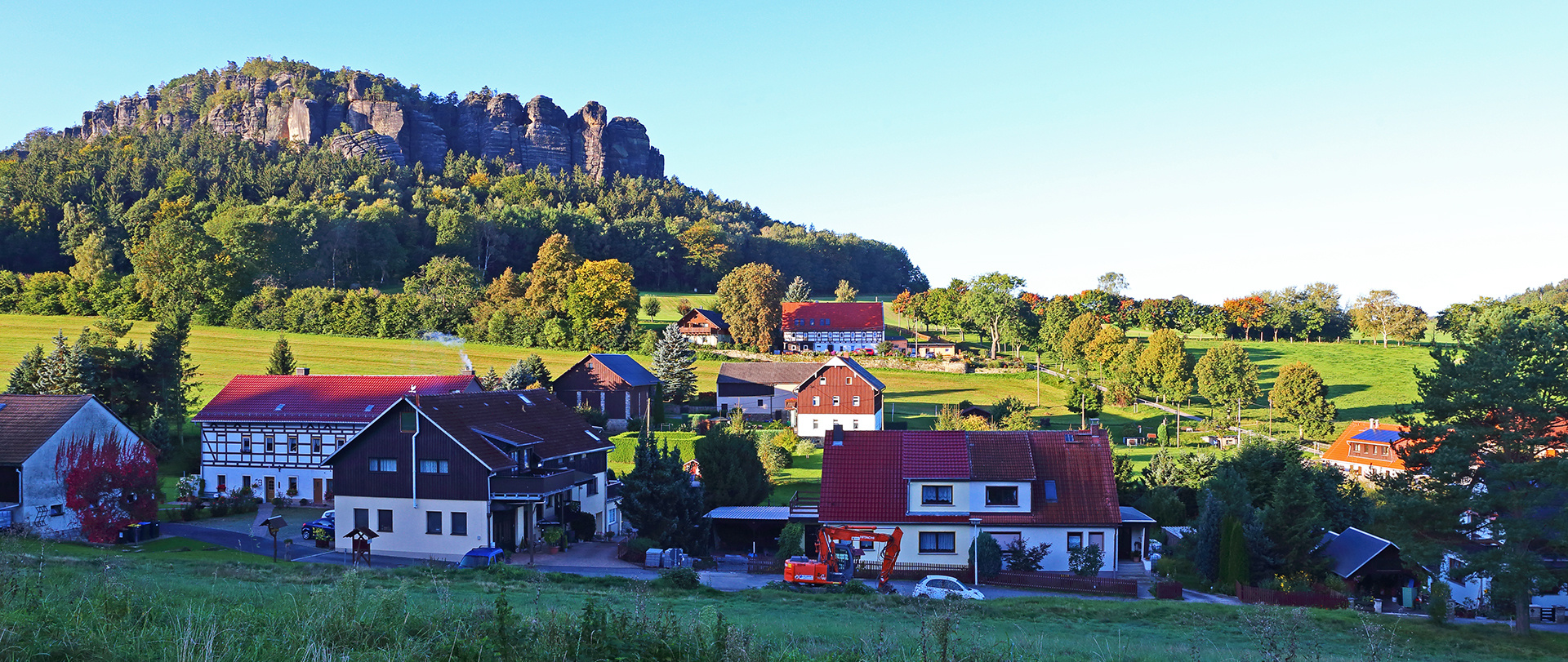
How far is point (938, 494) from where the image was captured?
3000 cm

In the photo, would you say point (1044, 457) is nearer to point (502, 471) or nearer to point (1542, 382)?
point (1542, 382)

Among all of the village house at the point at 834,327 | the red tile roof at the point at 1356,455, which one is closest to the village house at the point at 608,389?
the village house at the point at 834,327

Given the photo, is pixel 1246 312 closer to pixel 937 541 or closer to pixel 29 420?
pixel 937 541

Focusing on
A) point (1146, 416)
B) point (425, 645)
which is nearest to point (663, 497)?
point (425, 645)

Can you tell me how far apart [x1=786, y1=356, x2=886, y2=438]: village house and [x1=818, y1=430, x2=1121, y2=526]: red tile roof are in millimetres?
30133

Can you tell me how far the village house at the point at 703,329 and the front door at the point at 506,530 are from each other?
2386 inches

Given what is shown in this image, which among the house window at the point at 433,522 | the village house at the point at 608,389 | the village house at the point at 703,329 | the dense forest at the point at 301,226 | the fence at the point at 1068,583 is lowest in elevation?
the fence at the point at 1068,583

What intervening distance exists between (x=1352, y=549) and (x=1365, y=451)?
2746cm

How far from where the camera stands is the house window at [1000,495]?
29.7m

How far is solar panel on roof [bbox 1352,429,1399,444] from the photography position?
169 ft

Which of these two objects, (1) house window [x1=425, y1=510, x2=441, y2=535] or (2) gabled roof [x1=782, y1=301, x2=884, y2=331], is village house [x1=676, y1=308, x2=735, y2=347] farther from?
(1) house window [x1=425, y1=510, x2=441, y2=535]

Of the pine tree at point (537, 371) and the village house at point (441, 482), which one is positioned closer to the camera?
the village house at point (441, 482)

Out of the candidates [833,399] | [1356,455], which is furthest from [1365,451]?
[833,399]

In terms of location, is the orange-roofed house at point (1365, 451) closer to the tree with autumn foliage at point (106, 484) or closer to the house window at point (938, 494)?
the house window at point (938, 494)
